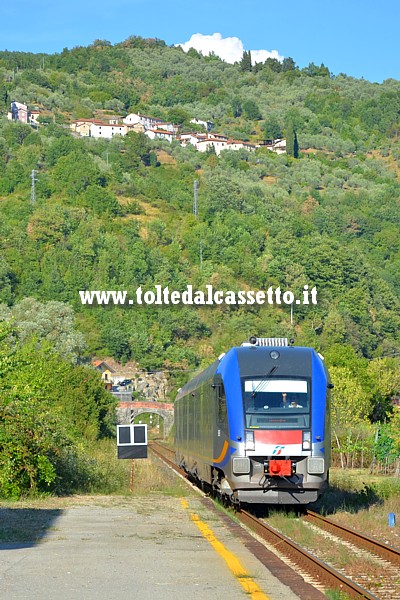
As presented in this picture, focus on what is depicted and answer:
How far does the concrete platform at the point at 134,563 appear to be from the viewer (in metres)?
10.7

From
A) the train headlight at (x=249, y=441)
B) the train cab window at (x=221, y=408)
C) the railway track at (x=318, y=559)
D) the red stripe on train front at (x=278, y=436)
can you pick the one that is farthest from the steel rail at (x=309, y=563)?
the train cab window at (x=221, y=408)

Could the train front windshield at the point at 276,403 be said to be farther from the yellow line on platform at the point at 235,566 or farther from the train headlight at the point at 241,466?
the yellow line on platform at the point at 235,566

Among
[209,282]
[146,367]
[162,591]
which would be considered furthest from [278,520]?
[209,282]

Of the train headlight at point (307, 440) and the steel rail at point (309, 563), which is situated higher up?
the train headlight at point (307, 440)

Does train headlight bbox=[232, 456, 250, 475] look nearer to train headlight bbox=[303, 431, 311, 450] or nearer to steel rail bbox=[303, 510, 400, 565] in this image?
train headlight bbox=[303, 431, 311, 450]

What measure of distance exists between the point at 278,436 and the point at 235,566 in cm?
710

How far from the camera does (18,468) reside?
22.4 meters

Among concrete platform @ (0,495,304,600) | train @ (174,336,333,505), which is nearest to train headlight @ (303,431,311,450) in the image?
train @ (174,336,333,505)

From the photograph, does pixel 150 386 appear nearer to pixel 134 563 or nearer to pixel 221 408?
pixel 221 408

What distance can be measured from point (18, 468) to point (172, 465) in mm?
26312

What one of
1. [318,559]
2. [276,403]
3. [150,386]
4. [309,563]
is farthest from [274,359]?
[150,386]

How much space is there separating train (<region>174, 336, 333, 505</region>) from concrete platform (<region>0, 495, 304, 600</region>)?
4.96 feet

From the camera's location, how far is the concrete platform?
35.0ft

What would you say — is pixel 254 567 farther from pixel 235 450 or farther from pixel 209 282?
pixel 209 282
